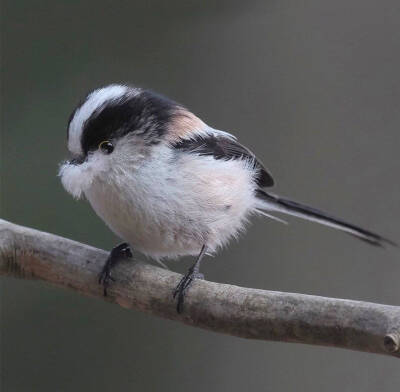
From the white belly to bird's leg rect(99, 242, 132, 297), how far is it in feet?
0.16

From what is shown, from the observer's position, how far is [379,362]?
8.98 feet

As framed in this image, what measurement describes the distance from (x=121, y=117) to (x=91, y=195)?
0.22m

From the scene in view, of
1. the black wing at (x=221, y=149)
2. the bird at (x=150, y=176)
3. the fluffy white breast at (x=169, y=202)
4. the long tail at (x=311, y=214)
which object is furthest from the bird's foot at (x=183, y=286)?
the long tail at (x=311, y=214)

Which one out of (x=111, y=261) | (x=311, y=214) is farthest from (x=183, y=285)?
(x=311, y=214)

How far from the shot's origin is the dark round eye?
6.32ft

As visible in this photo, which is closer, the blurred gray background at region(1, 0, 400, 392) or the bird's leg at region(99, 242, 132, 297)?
the bird's leg at region(99, 242, 132, 297)

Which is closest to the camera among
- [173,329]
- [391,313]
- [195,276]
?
[391,313]

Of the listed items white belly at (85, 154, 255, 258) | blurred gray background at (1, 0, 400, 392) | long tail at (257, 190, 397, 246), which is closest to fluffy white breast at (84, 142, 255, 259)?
white belly at (85, 154, 255, 258)

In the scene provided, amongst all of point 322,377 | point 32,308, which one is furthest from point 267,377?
point 32,308

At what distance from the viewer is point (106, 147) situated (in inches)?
76.2

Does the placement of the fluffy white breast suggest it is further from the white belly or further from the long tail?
the long tail

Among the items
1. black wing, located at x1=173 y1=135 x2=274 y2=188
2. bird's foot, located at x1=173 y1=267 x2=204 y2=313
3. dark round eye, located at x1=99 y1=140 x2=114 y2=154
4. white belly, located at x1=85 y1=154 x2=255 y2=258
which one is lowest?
bird's foot, located at x1=173 y1=267 x2=204 y2=313

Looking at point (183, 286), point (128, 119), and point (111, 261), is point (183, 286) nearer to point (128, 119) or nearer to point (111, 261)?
point (111, 261)

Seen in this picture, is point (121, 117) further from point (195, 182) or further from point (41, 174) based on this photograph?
point (41, 174)
